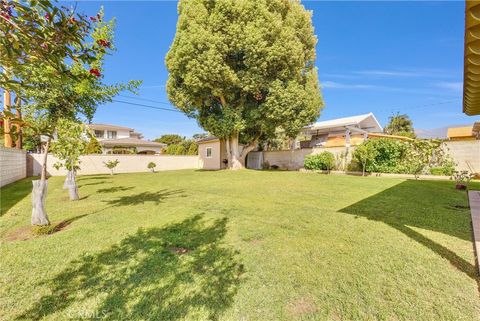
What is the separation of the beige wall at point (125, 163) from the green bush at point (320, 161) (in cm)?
1330

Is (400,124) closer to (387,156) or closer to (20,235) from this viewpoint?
(387,156)

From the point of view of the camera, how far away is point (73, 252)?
3.42 m

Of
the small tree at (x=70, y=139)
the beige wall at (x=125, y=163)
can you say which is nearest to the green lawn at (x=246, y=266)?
the small tree at (x=70, y=139)

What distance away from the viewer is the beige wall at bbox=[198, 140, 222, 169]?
21.9 meters

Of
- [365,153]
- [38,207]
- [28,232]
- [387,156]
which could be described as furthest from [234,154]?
[28,232]

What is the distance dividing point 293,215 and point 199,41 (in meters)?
12.7

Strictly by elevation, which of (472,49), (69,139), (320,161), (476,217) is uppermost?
(472,49)

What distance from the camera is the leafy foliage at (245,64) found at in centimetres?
1380

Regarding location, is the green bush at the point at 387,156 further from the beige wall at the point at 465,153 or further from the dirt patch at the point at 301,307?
the dirt patch at the point at 301,307

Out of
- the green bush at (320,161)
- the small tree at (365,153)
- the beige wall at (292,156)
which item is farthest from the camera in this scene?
the beige wall at (292,156)

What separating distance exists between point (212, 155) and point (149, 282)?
66.0 ft

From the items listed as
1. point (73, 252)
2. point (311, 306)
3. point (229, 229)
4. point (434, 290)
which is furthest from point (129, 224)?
point (434, 290)

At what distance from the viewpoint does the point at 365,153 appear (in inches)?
495

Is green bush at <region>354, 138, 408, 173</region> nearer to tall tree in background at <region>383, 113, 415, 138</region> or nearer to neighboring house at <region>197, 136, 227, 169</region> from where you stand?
neighboring house at <region>197, 136, 227, 169</region>
